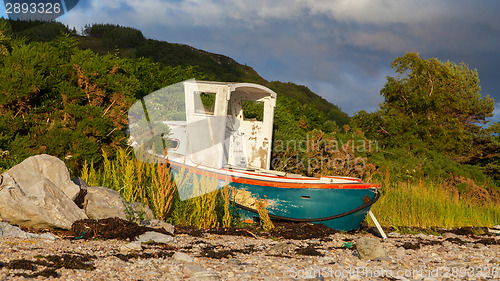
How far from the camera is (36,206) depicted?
6484 mm

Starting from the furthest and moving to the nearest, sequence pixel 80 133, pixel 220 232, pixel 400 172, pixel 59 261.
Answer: pixel 400 172
pixel 80 133
pixel 220 232
pixel 59 261

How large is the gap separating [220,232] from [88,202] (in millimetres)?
2295

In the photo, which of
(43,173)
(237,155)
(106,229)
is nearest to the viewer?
(106,229)

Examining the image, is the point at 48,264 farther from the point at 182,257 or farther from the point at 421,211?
the point at 421,211

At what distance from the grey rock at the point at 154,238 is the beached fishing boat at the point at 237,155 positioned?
1.95 meters

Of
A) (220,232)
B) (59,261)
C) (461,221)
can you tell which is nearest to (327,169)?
(461,221)

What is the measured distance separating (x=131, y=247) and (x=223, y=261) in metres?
1.25

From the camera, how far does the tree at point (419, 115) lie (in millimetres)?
21984

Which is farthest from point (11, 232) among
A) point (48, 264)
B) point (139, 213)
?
point (139, 213)

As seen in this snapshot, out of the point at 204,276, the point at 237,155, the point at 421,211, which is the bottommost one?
the point at 421,211

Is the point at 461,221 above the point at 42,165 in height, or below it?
below

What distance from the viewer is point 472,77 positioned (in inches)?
1182

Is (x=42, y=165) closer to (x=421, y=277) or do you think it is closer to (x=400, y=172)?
(x=421, y=277)

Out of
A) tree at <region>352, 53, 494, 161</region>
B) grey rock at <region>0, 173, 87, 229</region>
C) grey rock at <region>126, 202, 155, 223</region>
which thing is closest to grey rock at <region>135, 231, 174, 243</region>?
grey rock at <region>126, 202, 155, 223</region>
